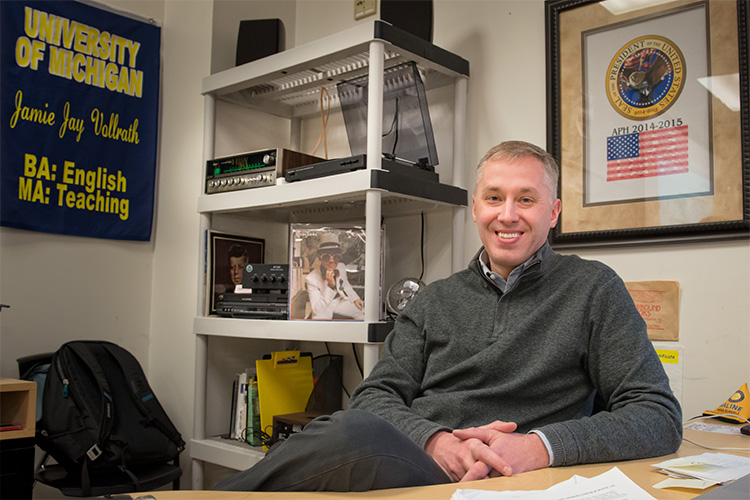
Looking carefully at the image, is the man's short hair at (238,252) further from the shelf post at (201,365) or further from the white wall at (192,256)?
the white wall at (192,256)

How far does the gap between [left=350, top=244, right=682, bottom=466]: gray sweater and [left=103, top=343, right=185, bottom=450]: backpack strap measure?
118cm

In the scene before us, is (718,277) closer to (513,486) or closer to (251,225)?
(513,486)

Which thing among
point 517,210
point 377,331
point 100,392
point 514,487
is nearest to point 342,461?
point 514,487

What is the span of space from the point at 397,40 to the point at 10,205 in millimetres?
1566

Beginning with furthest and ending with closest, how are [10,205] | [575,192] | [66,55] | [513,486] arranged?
1. [66,55]
2. [10,205]
3. [575,192]
4. [513,486]

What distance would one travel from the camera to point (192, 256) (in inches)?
106

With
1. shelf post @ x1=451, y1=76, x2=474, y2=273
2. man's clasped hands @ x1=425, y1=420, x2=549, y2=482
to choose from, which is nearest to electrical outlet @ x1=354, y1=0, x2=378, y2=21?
shelf post @ x1=451, y1=76, x2=474, y2=273

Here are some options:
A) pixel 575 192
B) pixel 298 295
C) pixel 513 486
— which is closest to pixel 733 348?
pixel 575 192

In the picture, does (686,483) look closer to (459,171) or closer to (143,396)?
(459,171)

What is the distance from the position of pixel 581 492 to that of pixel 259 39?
2238mm

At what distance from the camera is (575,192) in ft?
6.50

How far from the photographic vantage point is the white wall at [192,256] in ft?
5.68

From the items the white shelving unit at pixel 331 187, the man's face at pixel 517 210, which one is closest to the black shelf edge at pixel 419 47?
the white shelving unit at pixel 331 187

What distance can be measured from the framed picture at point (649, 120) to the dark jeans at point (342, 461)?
122cm
